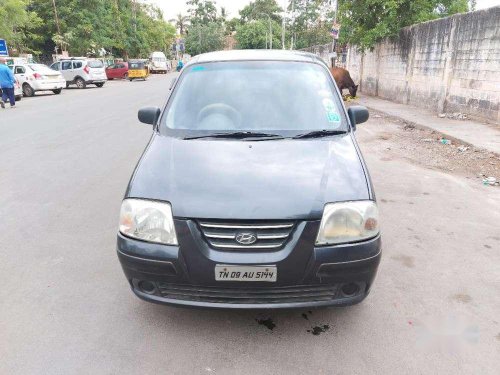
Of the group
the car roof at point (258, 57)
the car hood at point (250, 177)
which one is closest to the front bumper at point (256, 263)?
the car hood at point (250, 177)

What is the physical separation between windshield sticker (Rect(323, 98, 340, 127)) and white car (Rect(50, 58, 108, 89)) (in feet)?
83.8

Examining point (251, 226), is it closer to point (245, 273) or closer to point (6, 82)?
point (245, 273)

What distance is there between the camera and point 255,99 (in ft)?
11.6

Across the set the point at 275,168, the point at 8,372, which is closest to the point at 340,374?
the point at 275,168

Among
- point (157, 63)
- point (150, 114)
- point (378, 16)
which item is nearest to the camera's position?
point (150, 114)

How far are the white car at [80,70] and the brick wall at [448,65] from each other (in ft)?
57.6

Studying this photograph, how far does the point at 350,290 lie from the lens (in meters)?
2.54

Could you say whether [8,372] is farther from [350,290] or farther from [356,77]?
[356,77]

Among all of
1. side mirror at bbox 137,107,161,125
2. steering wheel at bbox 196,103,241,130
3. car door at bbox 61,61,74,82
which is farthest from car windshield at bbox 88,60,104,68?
steering wheel at bbox 196,103,241,130

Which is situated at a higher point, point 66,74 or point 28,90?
point 66,74

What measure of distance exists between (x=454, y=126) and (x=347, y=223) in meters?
9.06

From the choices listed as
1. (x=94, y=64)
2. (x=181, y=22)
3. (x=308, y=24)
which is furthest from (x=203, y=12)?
(x=94, y=64)

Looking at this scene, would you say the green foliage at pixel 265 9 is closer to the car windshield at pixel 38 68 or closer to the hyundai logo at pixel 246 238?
the car windshield at pixel 38 68

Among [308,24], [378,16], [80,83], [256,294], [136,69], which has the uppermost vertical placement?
[308,24]
